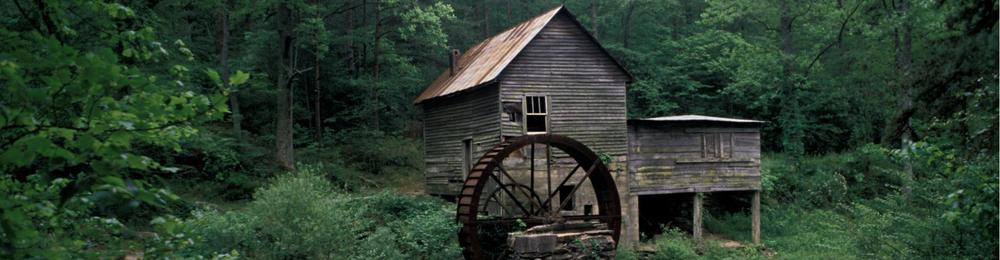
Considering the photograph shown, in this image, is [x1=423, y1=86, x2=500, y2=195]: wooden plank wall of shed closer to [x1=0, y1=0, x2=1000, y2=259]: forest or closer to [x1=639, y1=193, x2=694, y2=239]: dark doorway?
[x1=0, y1=0, x2=1000, y2=259]: forest

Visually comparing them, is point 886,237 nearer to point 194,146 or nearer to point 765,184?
point 765,184

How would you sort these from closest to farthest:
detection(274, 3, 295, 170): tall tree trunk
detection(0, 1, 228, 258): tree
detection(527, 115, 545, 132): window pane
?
detection(0, 1, 228, 258): tree → detection(527, 115, 545, 132): window pane → detection(274, 3, 295, 170): tall tree trunk

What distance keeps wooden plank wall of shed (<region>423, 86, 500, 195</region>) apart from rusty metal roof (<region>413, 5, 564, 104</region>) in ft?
1.11

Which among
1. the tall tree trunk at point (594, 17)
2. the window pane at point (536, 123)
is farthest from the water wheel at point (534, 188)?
the tall tree trunk at point (594, 17)

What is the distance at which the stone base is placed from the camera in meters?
13.6

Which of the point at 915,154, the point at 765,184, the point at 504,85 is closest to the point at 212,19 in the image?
the point at 504,85

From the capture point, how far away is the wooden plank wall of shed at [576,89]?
17062 millimetres

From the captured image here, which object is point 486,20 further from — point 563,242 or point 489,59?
point 563,242

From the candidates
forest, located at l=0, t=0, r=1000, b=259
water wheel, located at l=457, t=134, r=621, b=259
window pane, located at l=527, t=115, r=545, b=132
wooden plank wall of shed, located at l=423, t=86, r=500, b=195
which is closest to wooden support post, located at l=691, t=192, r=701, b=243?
forest, located at l=0, t=0, r=1000, b=259

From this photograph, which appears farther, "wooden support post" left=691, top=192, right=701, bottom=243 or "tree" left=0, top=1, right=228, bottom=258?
"wooden support post" left=691, top=192, right=701, bottom=243

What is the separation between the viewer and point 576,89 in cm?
1767

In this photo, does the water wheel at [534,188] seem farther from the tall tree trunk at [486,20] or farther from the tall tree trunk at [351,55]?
the tall tree trunk at [486,20]

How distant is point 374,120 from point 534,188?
36.9 feet

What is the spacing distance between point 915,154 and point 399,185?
1800cm
